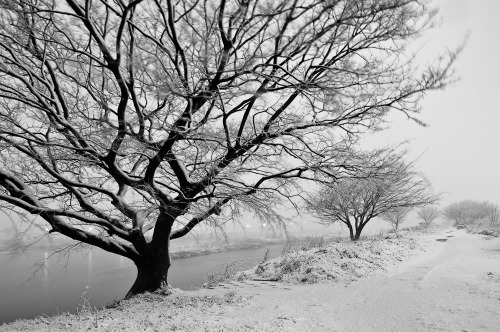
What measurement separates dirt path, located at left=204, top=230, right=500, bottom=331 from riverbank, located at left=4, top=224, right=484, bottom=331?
0.02 m

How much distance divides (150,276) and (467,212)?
59295mm

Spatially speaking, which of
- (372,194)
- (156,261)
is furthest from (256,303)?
(372,194)

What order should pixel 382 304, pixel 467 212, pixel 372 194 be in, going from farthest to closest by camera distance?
pixel 467 212 < pixel 372 194 < pixel 382 304

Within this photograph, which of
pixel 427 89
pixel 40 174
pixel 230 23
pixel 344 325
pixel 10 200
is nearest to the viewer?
pixel 344 325

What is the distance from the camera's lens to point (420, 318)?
11.7 ft

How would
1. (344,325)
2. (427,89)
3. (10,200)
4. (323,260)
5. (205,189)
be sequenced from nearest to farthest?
(344,325) → (10,200) → (427,89) → (205,189) → (323,260)

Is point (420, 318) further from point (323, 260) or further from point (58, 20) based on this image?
point (58, 20)

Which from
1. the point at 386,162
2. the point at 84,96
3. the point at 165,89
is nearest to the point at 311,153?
the point at 386,162

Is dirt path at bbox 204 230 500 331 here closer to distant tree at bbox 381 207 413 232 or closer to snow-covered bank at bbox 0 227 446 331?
snow-covered bank at bbox 0 227 446 331

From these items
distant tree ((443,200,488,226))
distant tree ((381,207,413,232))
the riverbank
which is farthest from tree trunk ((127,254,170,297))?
distant tree ((443,200,488,226))

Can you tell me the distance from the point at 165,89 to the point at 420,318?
4.45m

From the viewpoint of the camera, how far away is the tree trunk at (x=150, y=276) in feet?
19.0

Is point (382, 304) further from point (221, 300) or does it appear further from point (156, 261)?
point (156, 261)

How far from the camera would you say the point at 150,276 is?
19.2 feet
